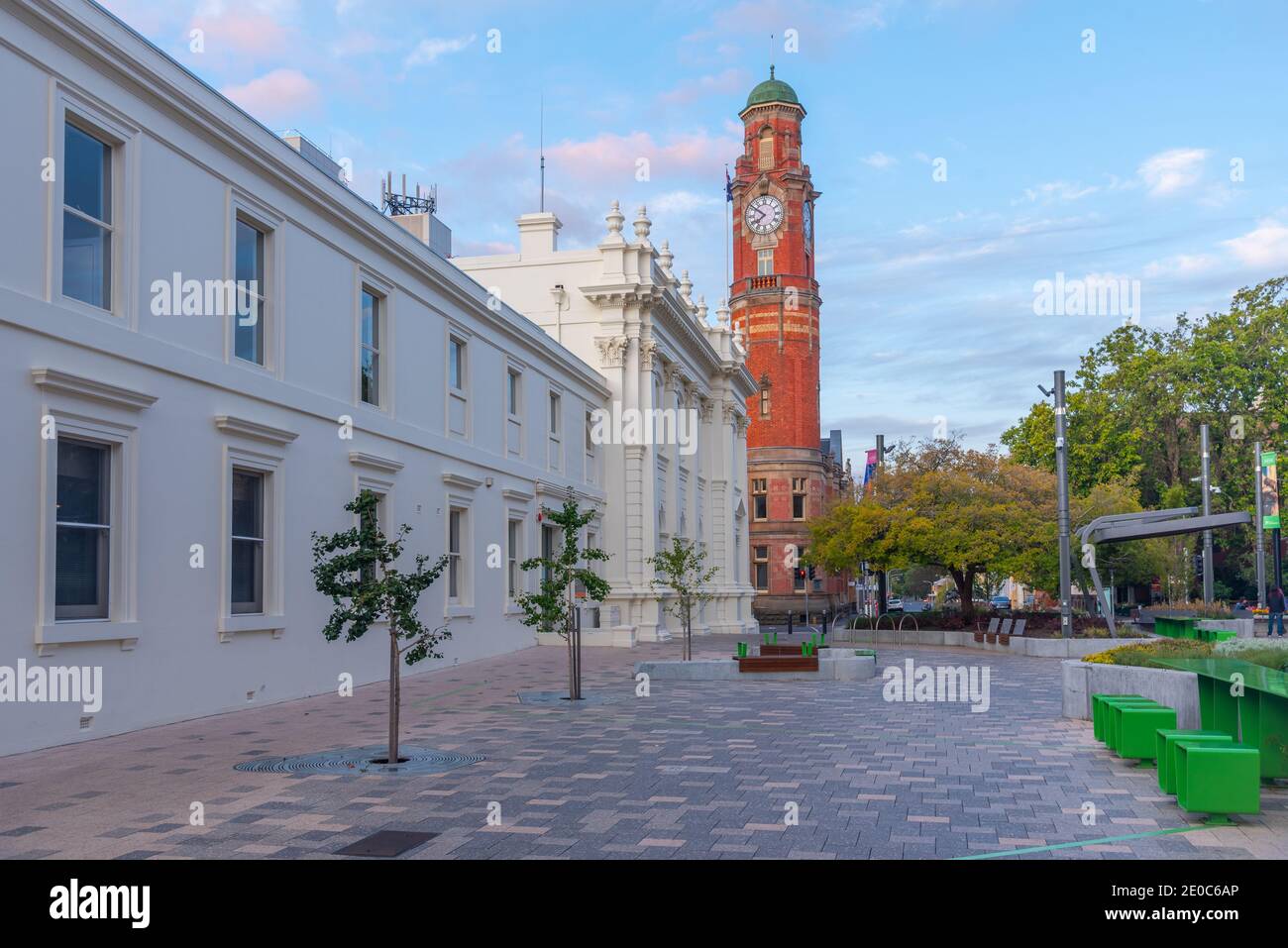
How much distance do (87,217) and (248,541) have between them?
5.08 metres

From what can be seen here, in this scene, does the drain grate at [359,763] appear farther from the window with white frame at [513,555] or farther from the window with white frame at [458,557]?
the window with white frame at [513,555]

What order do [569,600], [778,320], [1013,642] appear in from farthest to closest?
[778,320]
[1013,642]
[569,600]

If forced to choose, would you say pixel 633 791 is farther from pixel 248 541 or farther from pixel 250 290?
pixel 250 290

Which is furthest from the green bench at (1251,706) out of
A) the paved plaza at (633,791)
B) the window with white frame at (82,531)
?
the window with white frame at (82,531)

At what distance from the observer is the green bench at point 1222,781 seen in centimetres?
797

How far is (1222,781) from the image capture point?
8031 millimetres

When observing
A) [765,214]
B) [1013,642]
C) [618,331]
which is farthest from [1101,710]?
[765,214]

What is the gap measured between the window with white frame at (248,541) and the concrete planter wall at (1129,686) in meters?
11.1

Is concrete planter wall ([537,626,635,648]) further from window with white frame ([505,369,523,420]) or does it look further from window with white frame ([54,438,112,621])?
window with white frame ([54,438,112,621])

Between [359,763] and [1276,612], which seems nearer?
[359,763]

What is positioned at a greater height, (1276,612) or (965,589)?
(965,589)

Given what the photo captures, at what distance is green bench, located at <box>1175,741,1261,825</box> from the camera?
7973 millimetres

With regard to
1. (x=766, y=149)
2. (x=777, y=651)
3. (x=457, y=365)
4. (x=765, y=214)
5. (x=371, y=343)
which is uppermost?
(x=766, y=149)
